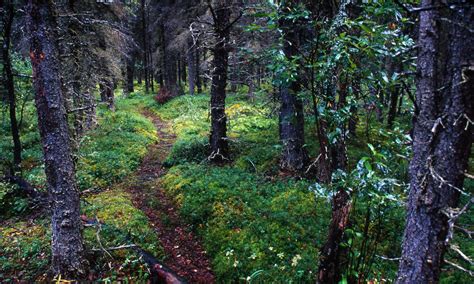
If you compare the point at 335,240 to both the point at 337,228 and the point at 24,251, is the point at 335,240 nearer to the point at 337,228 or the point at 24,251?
the point at 337,228

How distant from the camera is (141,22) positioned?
31.5 m

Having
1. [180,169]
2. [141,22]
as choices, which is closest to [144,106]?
[141,22]

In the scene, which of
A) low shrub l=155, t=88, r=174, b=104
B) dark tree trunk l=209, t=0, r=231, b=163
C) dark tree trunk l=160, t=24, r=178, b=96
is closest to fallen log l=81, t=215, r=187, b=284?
dark tree trunk l=209, t=0, r=231, b=163

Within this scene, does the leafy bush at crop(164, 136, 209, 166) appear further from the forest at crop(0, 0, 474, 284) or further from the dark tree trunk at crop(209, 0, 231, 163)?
the dark tree trunk at crop(209, 0, 231, 163)

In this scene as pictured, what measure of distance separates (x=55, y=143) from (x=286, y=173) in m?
6.27

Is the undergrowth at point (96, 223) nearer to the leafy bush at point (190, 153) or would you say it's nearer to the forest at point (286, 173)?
the forest at point (286, 173)

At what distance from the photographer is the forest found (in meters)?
2.34

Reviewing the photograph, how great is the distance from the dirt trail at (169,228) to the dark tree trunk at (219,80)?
8.03 ft

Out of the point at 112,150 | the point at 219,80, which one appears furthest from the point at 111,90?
the point at 219,80

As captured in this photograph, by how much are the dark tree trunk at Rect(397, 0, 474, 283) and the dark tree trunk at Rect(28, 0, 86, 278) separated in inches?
192

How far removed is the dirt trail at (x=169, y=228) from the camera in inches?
242

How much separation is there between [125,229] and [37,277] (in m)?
1.91

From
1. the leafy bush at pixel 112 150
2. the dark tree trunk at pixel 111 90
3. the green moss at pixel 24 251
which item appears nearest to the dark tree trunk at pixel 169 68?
the dark tree trunk at pixel 111 90

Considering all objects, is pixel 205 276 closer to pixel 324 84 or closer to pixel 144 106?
pixel 324 84
